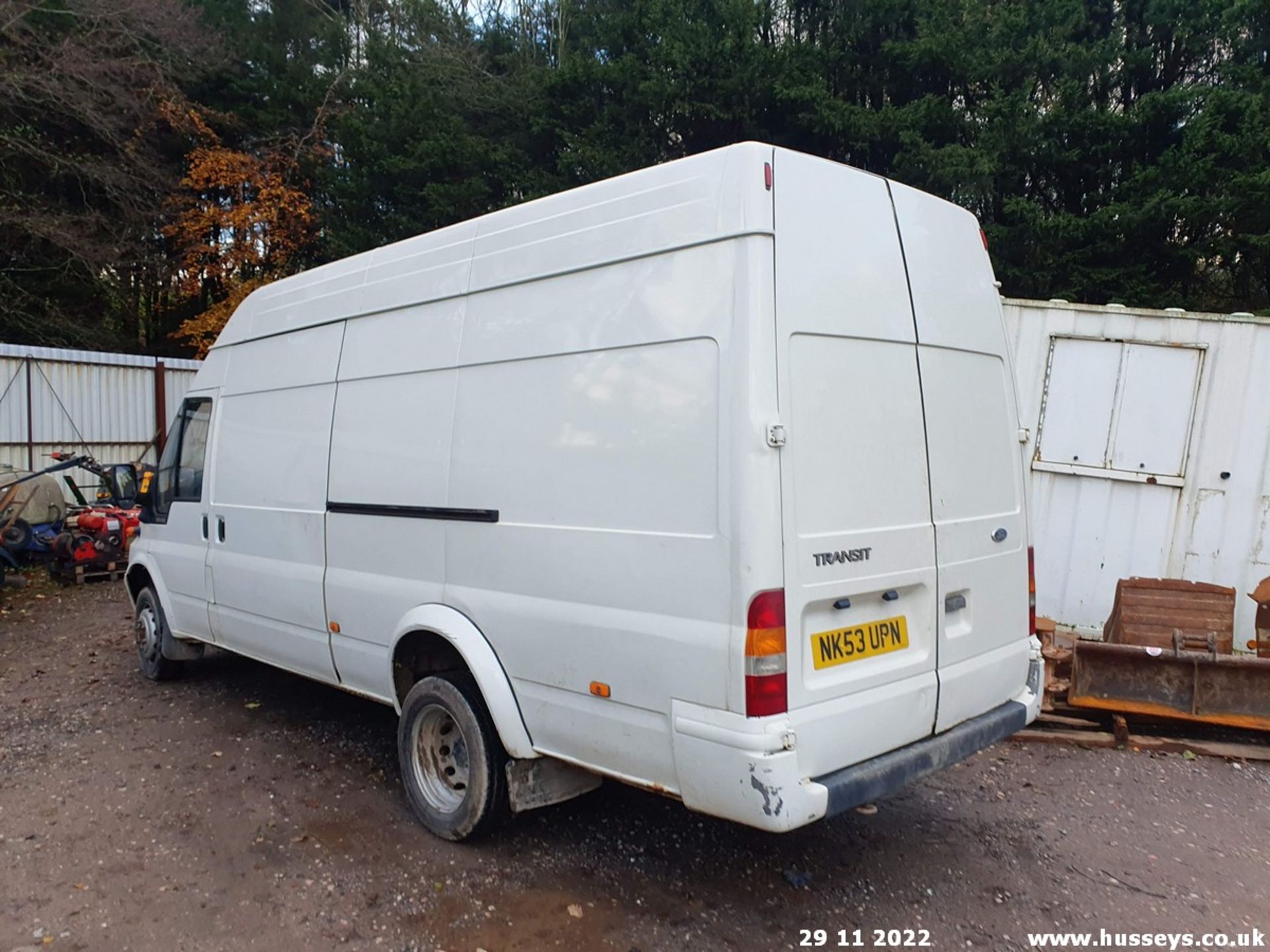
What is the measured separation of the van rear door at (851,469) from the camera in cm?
286

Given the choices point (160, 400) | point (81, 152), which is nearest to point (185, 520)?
point (160, 400)

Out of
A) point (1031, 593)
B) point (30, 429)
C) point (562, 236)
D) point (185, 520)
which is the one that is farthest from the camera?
point (30, 429)

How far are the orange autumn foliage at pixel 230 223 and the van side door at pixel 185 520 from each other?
13.7 meters

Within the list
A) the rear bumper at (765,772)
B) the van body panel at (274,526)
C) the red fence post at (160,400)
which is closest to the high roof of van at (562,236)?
the van body panel at (274,526)

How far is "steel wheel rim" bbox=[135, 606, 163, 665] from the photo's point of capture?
6180 millimetres

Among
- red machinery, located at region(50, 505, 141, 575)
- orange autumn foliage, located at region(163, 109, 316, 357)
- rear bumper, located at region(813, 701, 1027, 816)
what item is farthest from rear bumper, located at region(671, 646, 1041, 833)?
orange autumn foliage, located at region(163, 109, 316, 357)

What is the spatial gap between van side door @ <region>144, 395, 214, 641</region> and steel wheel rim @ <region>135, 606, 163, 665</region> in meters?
0.36

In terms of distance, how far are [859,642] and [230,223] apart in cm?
1882

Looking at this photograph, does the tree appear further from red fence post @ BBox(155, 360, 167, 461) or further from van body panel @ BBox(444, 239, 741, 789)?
van body panel @ BBox(444, 239, 741, 789)

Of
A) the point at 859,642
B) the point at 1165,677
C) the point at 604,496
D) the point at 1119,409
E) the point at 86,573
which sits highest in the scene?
the point at 1119,409

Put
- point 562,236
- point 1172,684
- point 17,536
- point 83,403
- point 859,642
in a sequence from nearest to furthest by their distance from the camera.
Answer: point 859,642 < point 562,236 < point 1172,684 < point 17,536 < point 83,403

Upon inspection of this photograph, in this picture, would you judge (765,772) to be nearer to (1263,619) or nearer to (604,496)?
(604,496)

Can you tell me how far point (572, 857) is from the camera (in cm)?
376

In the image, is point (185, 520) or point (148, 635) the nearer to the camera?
point (185, 520)
